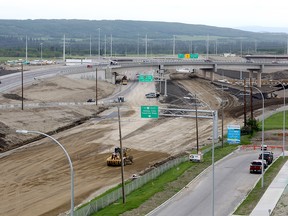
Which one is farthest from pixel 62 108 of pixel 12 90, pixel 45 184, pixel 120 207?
pixel 120 207

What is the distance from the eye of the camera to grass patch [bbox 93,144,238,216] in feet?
138

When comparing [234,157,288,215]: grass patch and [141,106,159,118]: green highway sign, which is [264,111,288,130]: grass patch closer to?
[141,106,159,118]: green highway sign

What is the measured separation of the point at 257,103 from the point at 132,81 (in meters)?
41.7

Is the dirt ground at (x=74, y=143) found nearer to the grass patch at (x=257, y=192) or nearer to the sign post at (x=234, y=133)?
the sign post at (x=234, y=133)

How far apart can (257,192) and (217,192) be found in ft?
8.81

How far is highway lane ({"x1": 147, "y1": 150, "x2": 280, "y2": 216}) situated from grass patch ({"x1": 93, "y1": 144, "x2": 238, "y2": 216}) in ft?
2.77

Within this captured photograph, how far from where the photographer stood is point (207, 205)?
4259 centimetres

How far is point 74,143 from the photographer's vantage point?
3110 inches

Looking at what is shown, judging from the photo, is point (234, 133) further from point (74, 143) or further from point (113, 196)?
point (113, 196)

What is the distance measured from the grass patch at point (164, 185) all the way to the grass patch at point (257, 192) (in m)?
5.12

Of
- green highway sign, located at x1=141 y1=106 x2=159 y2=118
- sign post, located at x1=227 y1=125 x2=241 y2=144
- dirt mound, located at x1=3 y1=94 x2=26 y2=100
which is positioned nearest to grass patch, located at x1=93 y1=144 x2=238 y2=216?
sign post, located at x1=227 y1=125 x2=241 y2=144

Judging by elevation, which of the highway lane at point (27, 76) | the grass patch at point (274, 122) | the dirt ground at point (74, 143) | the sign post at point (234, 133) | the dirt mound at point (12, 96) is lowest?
the dirt ground at point (74, 143)

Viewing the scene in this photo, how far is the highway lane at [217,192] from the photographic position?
4119 centimetres

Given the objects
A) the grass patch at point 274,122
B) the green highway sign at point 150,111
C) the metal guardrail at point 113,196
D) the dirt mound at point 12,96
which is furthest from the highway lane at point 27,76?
the metal guardrail at point 113,196
